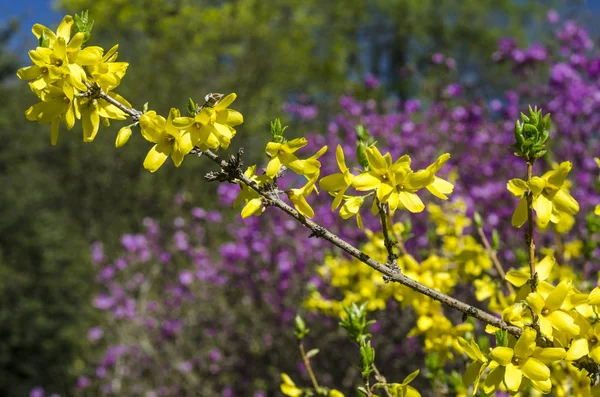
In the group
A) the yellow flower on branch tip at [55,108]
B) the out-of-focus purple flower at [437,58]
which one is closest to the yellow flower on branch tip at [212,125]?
the yellow flower on branch tip at [55,108]

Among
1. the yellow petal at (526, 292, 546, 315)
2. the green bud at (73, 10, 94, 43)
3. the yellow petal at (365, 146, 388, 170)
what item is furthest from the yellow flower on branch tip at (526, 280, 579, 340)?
the green bud at (73, 10, 94, 43)

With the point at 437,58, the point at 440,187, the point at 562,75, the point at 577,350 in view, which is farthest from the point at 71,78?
the point at 437,58

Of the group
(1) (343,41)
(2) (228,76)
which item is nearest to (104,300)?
(2) (228,76)

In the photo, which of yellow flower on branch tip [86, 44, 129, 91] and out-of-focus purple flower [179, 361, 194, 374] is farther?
out-of-focus purple flower [179, 361, 194, 374]

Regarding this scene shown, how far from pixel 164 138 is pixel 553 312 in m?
0.86

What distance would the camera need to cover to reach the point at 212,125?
1.23 m

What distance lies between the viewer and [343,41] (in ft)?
71.8

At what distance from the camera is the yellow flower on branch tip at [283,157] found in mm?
1223

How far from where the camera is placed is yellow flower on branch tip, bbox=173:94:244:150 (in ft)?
3.94

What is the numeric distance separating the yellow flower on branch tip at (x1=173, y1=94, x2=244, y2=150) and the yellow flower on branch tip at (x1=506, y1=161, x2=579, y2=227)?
57 centimetres

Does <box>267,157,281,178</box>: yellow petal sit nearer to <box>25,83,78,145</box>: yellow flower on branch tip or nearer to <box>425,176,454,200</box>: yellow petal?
<box>425,176,454,200</box>: yellow petal

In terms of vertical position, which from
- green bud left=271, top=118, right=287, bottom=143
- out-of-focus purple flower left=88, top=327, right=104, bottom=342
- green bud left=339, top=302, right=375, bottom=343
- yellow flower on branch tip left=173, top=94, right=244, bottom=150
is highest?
yellow flower on branch tip left=173, top=94, right=244, bottom=150

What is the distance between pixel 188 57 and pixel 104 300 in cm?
839

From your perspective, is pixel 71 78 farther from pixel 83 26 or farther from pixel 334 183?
pixel 334 183
